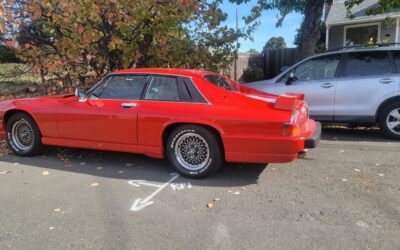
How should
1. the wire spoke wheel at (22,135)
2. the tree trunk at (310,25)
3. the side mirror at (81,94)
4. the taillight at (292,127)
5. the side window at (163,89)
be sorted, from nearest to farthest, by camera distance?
the taillight at (292,127) → the side window at (163,89) → the side mirror at (81,94) → the wire spoke wheel at (22,135) → the tree trunk at (310,25)

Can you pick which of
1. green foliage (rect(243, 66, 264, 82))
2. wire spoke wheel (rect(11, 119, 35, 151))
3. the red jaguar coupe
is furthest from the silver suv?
green foliage (rect(243, 66, 264, 82))

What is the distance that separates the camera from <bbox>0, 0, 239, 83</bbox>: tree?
27.1 ft

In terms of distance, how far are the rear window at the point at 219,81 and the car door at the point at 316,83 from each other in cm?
205

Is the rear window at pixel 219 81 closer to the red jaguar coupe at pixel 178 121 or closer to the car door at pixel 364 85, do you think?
the red jaguar coupe at pixel 178 121

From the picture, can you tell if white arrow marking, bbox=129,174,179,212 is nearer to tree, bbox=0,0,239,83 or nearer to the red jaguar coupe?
the red jaguar coupe

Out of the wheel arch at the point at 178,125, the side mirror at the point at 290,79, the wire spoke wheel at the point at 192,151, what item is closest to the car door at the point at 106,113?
the wheel arch at the point at 178,125

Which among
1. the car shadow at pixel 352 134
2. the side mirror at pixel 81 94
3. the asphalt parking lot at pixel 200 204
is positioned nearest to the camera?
the asphalt parking lot at pixel 200 204

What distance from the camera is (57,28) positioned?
29.1ft

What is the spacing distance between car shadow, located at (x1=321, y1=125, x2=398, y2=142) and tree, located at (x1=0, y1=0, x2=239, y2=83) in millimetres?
3278

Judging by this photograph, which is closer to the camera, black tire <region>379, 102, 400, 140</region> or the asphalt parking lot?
the asphalt parking lot

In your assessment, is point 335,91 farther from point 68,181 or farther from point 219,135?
point 68,181

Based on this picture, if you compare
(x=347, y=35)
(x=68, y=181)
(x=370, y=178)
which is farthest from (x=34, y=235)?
(x=347, y=35)

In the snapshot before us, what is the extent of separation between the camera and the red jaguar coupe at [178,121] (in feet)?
16.0

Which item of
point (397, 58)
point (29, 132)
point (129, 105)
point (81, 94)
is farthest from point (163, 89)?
point (397, 58)
